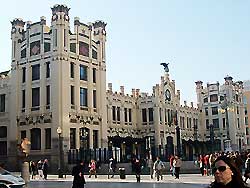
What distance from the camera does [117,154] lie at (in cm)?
5122

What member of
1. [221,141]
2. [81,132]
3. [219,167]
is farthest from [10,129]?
[219,167]

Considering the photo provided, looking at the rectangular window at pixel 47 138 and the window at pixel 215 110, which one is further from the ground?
the window at pixel 215 110

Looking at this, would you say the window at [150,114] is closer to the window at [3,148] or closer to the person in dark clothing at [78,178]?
the window at [3,148]

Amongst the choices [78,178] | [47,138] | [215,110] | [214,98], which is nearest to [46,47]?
[47,138]

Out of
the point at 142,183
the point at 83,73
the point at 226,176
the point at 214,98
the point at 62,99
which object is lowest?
the point at 142,183

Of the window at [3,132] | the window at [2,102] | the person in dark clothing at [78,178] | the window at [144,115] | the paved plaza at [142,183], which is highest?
the window at [2,102]

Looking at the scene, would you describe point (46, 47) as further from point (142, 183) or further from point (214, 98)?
point (214, 98)

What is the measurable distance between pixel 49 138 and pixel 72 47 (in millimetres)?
11349

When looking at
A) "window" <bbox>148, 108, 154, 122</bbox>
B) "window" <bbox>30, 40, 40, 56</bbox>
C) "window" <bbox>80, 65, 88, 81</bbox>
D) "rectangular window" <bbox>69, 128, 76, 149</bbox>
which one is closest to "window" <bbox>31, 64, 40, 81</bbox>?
"window" <bbox>30, 40, 40, 56</bbox>

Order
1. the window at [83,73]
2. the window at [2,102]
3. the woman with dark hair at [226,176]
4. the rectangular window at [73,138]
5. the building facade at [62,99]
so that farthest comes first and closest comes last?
1. the window at [2,102]
2. the window at [83,73]
3. the rectangular window at [73,138]
4. the building facade at [62,99]
5. the woman with dark hair at [226,176]

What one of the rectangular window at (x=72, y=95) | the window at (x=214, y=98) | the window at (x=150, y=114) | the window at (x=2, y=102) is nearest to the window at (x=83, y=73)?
the rectangular window at (x=72, y=95)

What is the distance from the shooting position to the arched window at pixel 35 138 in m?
49.8

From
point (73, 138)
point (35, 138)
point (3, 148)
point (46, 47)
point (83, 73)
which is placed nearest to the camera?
point (73, 138)

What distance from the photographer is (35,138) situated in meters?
50.4
